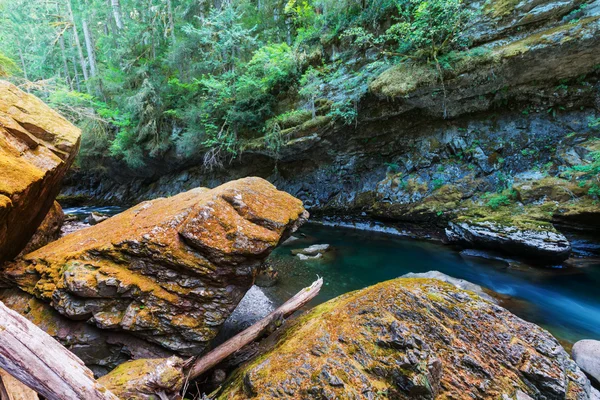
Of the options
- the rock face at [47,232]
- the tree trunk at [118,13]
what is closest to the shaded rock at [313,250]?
the rock face at [47,232]

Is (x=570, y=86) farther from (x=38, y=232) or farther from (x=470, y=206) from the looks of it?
(x=38, y=232)

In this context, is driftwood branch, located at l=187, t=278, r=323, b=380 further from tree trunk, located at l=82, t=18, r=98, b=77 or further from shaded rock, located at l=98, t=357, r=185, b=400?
tree trunk, located at l=82, t=18, r=98, b=77

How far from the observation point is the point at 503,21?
25.8 feet

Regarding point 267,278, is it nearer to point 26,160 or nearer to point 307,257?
point 307,257

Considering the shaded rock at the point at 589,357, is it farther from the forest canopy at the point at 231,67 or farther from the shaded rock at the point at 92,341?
the forest canopy at the point at 231,67

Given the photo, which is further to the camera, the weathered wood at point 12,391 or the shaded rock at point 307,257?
the shaded rock at point 307,257

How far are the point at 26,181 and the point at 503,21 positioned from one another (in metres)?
11.9

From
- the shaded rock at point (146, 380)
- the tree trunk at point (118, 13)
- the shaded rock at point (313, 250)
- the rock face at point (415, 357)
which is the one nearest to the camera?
the rock face at point (415, 357)

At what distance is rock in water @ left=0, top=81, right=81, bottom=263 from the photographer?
8.98 feet

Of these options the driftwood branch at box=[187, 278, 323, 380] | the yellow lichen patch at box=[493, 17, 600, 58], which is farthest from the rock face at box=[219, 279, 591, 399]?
the yellow lichen patch at box=[493, 17, 600, 58]

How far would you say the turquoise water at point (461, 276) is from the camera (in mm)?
5195

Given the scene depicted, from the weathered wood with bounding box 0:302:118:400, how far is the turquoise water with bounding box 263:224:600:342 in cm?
412

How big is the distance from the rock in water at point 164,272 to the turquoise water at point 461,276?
276 cm

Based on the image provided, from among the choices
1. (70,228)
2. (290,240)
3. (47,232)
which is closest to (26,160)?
(47,232)
